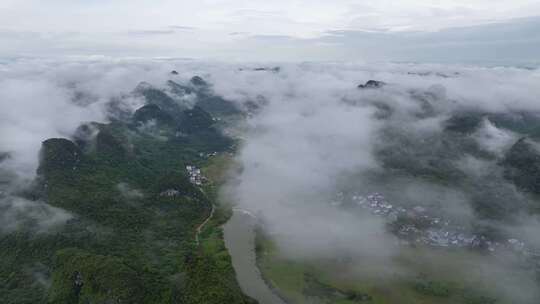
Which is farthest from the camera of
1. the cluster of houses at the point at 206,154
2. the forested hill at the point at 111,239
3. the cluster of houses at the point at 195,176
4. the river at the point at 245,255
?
the cluster of houses at the point at 206,154

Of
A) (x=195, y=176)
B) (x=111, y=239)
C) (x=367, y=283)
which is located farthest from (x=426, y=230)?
(x=195, y=176)

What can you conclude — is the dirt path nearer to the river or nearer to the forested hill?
the forested hill

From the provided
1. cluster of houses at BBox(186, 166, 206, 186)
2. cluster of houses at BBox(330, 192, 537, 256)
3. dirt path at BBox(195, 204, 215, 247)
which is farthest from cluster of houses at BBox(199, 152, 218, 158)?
cluster of houses at BBox(330, 192, 537, 256)

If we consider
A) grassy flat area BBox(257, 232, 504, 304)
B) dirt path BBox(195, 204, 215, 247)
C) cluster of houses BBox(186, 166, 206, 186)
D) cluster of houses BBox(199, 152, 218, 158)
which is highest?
grassy flat area BBox(257, 232, 504, 304)

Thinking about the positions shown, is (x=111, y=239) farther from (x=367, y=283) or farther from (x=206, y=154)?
(x=206, y=154)

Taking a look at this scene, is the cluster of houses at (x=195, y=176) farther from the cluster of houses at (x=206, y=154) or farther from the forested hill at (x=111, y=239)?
the cluster of houses at (x=206, y=154)

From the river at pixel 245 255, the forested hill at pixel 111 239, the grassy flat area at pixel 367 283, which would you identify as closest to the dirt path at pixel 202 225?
the forested hill at pixel 111 239
